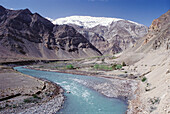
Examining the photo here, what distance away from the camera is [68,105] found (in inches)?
587

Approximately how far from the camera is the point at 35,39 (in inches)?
4914

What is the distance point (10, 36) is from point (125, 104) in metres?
113

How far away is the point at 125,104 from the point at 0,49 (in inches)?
3734

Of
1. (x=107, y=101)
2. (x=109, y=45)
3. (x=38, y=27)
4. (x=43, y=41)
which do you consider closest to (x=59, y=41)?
(x=43, y=41)

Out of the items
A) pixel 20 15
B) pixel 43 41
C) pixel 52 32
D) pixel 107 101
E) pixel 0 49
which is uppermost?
pixel 20 15

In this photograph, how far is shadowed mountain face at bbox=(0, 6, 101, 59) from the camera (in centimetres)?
10188

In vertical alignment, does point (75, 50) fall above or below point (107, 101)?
above

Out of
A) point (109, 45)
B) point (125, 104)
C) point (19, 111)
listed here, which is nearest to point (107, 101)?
point (125, 104)

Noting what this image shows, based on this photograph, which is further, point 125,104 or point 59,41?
point 59,41

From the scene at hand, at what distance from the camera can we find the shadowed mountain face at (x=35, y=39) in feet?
334

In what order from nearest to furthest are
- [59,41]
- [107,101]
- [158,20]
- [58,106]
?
[58,106], [107,101], [158,20], [59,41]

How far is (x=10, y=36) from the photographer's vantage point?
104m

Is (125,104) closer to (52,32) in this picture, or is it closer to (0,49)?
(0,49)

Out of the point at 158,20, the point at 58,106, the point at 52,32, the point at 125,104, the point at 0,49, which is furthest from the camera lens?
the point at 52,32
